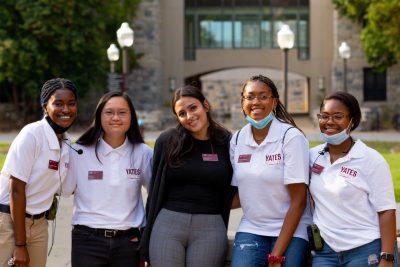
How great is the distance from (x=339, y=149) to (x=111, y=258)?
1646 millimetres

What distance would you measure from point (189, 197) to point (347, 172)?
40.7 inches

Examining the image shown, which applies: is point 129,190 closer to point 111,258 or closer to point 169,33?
point 111,258

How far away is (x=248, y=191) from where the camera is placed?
15.2 ft

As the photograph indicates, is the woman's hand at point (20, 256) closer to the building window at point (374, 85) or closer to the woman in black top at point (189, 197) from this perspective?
the woman in black top at point (189, 197)

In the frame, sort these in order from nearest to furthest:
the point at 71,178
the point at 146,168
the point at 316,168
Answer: the point at 316,168 → the point at 71,178 → the point at 146,168

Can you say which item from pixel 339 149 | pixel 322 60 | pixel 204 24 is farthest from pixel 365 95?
pixel 339 149

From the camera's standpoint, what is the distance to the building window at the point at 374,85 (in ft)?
112

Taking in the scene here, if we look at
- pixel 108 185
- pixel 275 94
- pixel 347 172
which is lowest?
pixel 108 185

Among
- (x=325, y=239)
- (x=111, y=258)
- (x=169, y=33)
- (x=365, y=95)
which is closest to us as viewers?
(x=325, y=239)

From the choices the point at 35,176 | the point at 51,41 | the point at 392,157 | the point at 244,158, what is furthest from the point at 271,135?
the point at 51,41

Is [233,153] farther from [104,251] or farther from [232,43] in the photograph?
[232,43]

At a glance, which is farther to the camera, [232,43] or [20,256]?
[232,43]

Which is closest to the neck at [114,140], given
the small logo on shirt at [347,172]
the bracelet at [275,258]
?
the bracelet at [275,258]

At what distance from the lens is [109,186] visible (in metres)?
4.79
